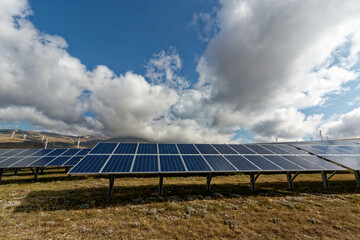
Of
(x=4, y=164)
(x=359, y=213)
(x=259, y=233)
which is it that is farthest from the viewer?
Result: (x=4, y=164)

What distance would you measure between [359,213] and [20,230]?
2965cm

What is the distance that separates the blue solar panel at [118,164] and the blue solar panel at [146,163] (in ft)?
2.65

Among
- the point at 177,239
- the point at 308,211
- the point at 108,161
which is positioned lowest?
the point at 177,239

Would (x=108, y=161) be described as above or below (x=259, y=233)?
above

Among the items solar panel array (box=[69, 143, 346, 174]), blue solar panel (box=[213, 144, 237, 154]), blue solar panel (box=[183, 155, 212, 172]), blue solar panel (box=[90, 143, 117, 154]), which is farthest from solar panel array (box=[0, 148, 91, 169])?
blue solar panel (box=[213, 144, 237, 154])

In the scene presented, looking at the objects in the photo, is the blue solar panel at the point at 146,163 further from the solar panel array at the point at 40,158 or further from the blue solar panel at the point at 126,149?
the solar panel array at the point at 40,158

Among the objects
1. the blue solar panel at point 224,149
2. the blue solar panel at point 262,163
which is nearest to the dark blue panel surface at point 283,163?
the blue solar panel at point 262,163

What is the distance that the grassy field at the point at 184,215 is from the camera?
36.8 feet

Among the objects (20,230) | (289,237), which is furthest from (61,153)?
(289,237)

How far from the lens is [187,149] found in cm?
2439

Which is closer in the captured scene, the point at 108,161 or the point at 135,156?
the point at 108,161

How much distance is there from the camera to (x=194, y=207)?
15438mm

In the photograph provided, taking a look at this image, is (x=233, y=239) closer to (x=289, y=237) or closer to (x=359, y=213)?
(x=289, y=237)

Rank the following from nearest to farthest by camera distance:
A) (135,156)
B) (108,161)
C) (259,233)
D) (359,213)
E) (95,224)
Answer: (259,233), (95,224), (359,213), (108,161), (135,156)
